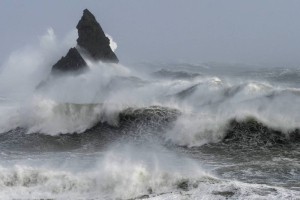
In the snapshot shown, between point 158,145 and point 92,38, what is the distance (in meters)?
21.0

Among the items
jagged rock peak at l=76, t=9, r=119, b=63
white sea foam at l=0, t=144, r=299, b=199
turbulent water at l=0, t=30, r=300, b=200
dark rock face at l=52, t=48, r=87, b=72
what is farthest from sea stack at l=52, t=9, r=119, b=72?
white sea foam at l=0, t=144, r=299, b=199

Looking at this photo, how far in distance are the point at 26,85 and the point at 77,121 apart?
63.7 feet

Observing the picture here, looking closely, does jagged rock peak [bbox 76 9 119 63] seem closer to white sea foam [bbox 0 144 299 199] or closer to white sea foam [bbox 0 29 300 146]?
white sea foam [bbox 0 29 300 146]

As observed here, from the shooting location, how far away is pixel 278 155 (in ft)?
42.2

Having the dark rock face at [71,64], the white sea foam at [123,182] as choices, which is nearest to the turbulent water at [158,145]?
the white sea foam at [123,182]

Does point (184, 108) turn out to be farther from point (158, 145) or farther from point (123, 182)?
point (123, 182)

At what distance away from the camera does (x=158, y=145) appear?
1487cm

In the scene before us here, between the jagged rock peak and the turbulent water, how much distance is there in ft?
29.2

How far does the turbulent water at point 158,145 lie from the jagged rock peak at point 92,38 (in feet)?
29.2

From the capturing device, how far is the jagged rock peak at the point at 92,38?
112ft

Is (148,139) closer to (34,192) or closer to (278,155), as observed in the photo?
(278,155)

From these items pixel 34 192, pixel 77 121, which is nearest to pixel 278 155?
pixel 34 192

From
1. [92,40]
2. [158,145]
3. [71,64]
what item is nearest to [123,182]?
[158,145]

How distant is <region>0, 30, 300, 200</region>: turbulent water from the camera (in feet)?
32.6
